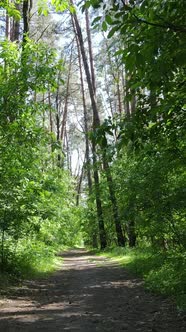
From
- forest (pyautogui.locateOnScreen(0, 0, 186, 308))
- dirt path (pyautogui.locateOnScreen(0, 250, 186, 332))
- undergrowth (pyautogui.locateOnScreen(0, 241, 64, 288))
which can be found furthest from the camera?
undergrowth (pyautogui.locateOnScreen(0, 241, 64, 288))

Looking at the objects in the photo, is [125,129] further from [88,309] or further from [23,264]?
[23,264]

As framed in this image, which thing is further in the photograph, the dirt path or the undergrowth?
the undergrowth

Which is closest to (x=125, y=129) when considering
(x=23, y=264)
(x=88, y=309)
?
(x=88, y=309)

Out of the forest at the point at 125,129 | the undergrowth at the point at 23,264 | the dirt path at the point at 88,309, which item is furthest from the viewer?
the undergrowth at the point at 23,264

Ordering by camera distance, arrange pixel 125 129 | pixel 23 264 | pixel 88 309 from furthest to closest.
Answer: pixel 23 264 → pixel 88 309 → pixel 125 129

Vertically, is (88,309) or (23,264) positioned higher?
(23,264)

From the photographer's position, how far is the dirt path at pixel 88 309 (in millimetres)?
5211

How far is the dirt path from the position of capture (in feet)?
17.1

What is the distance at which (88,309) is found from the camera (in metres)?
6.46

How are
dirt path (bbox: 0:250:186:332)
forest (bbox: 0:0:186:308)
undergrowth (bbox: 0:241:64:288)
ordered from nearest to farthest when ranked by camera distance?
forest (bbox: 0:0:186:308)
dirt path (bbox: 0:250:186:332)
undergrowth (bbox: 0:241:64:288)

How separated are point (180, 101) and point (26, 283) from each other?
7.69 m

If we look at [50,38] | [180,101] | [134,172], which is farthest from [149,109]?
[50,38]

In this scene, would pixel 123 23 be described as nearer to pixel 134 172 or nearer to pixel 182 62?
pixel 182 62

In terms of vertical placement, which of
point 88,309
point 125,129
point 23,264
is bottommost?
point 88,309
